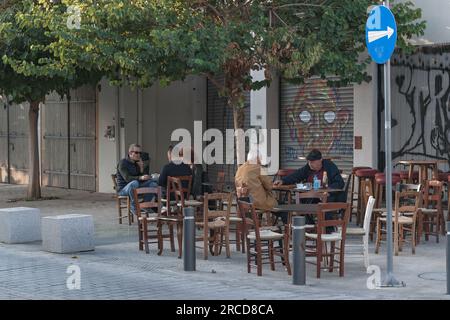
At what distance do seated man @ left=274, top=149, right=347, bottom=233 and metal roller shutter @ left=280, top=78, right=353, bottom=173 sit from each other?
4.89 m

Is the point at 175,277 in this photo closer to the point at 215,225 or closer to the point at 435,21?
the point at 215,225

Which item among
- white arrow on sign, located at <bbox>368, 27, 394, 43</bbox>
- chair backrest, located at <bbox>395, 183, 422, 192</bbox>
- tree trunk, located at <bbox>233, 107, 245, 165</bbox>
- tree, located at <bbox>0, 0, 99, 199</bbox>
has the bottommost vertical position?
chair backrest, located at <bbox>395, 183, 422, 192</bbox>

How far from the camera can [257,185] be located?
13.7m

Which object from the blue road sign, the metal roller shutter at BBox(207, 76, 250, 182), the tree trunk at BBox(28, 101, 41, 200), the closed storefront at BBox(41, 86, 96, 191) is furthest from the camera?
the closed storefront at BBox(41, 86, 96, 191)

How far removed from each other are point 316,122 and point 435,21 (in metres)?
3.91

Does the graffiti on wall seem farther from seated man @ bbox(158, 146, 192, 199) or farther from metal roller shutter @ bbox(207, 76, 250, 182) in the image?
metal roller shutter @ bbox(207, 76, 250, 182)

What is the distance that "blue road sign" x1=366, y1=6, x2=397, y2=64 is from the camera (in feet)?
36.1

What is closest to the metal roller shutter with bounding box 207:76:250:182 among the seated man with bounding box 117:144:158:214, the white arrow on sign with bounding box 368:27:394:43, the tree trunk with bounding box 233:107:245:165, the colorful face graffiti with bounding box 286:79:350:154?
the colorful face graffiti with bounding box 286:79:350:154

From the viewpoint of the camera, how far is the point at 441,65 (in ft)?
60.4

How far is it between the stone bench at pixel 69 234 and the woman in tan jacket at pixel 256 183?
2.33m

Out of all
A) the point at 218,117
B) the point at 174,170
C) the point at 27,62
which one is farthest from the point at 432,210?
the point at 218,117

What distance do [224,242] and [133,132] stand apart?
11372 millimetres
